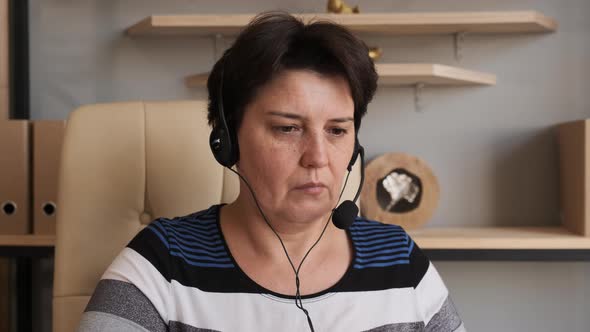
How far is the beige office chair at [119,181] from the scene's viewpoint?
1318 mm

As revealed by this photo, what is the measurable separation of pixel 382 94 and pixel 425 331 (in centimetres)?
125

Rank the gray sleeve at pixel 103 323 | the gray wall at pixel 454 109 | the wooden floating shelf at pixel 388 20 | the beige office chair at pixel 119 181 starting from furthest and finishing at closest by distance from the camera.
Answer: the gray wall at pixel 454 109
the wooden floating shelf at pixel 388 20
the beige office chair at pixel 119 181
the gray sleeve at pixel 103 323

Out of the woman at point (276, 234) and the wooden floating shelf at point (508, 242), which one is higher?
the woman at point (276, 234)

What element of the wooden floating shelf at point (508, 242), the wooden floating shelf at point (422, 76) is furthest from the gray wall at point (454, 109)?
the wooden floating shelf at point (508, 242)

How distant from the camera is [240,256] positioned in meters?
1.16

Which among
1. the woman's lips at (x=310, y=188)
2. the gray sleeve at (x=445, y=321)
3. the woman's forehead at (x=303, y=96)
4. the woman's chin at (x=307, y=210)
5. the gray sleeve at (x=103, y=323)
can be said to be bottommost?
the gray sleeve at (x=445, y=321)

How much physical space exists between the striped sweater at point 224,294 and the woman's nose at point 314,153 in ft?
0.67

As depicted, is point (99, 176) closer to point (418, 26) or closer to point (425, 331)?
point (425, 331)

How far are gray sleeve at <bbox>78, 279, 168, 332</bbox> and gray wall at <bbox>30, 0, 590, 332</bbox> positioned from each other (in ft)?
4.41

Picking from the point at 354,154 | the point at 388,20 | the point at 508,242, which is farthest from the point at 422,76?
the point at 354,154

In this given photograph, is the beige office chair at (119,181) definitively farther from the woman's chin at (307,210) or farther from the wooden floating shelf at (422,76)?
the wooden floating shelf at (422,76)

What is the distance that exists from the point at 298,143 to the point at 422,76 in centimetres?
108

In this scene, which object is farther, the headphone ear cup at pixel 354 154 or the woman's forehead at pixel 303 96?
the headphone ear cup at pixel 354 154

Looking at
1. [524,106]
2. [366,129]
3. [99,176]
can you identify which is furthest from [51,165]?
[524,106]
